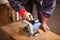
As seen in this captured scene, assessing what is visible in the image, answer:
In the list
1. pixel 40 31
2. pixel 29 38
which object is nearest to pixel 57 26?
pixel 40 31

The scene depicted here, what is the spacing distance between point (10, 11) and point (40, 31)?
899 mm

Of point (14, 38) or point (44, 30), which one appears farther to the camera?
point (44, 30)

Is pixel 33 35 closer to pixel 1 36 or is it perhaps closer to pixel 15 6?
pixel 15 6

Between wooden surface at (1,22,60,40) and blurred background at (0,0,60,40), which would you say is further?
blurred background at (0,0,60,40)

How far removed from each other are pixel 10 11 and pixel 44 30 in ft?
2.96

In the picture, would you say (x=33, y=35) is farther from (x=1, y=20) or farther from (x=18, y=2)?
(x=1, y=20)

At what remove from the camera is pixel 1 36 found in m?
1.86

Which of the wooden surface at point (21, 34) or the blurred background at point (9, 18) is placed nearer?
the wooden surface at point (21, 34)

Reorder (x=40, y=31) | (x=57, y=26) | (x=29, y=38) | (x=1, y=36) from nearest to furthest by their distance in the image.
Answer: (x=29, y=38)
(x=40, y=31)
(x=1, y=36)
(x=57, y=26)

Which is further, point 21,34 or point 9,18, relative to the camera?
point 9,18

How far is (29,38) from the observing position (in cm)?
124

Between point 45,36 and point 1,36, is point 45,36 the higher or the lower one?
the higher one

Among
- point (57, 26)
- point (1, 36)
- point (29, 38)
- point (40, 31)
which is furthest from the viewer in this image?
point (57, 26)

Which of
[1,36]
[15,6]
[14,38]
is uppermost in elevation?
[15,6]
